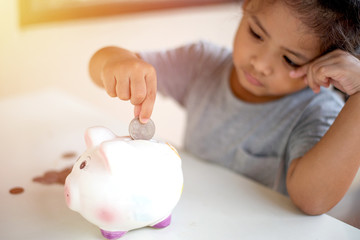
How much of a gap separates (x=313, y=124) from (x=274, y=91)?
91mm

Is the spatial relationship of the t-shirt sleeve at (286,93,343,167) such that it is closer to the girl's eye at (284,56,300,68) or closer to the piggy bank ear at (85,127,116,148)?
the girl's eye at (284,56,300,68)

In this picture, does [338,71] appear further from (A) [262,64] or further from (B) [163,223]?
(B) [163,223]

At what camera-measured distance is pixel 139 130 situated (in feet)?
1.59

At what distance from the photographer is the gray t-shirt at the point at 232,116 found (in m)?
0.73

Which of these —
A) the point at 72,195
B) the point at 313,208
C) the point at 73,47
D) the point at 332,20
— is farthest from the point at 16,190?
the point at 73,47

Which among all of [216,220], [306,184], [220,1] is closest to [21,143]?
[216,220]

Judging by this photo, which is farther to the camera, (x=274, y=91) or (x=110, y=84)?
(x=274, y=91)

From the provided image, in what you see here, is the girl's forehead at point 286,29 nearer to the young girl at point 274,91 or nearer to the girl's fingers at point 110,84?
the young girl at point 274,91

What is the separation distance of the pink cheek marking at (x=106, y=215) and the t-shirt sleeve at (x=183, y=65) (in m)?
0.47

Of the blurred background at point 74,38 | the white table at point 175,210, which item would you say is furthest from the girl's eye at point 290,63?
the blurred background at point 74,38

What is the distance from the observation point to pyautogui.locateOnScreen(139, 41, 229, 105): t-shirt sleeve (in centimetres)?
85

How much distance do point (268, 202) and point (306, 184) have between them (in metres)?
0.06

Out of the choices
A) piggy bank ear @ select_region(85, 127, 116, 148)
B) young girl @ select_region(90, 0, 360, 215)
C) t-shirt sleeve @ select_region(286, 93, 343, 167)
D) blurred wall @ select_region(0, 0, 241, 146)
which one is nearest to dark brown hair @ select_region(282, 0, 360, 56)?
young girl @ select_region(90, 0, 360, 215)

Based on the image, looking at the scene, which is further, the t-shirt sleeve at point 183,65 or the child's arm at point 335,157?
the t-shirt sleeve at point 183,65
